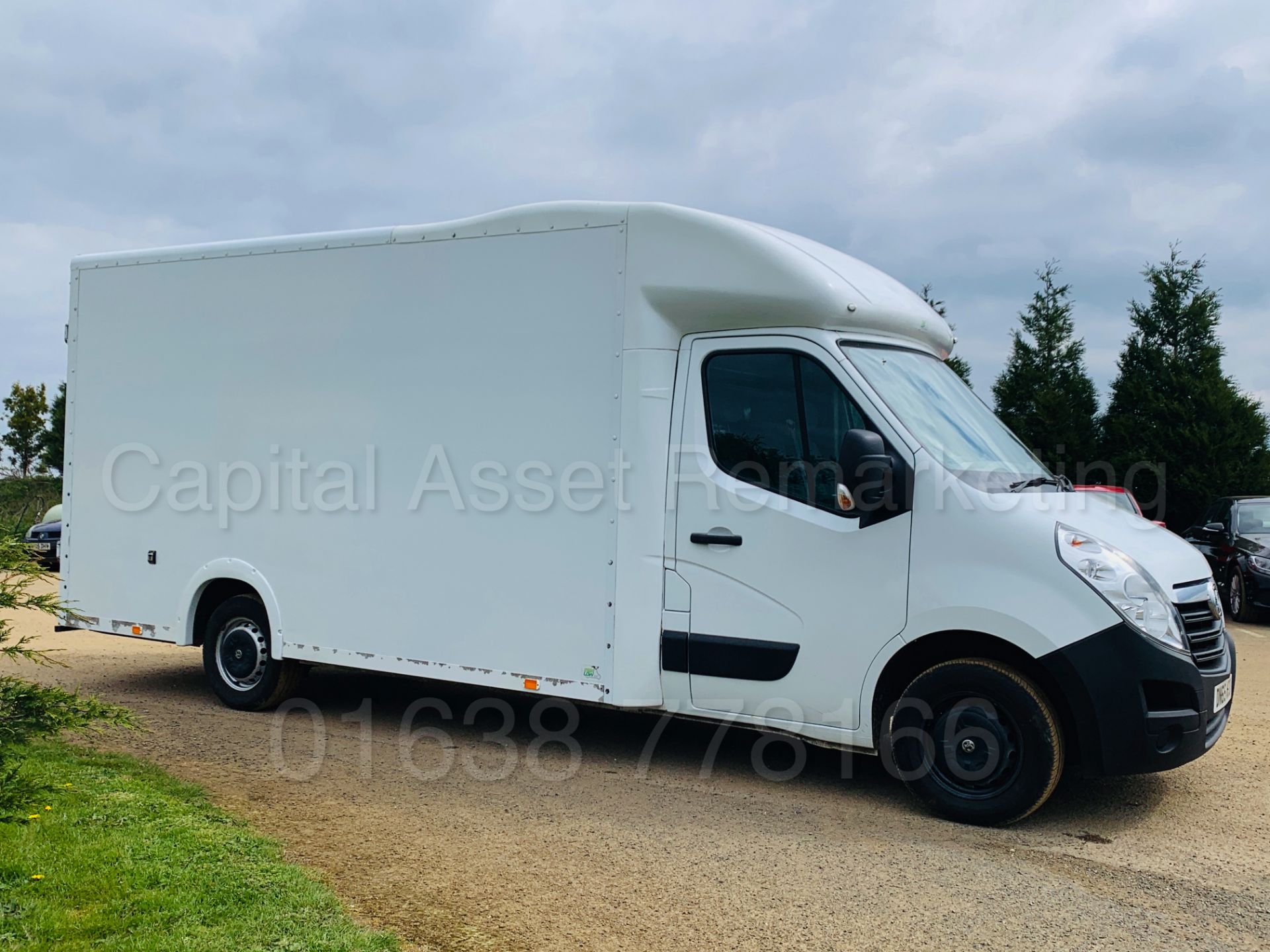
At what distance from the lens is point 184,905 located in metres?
4.19

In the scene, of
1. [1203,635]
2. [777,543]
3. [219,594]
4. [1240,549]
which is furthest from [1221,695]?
[1240,549]

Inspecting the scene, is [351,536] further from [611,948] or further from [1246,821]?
[1246,821]

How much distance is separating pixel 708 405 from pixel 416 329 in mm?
1963

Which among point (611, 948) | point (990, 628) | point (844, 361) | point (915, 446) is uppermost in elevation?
point (844, 361)

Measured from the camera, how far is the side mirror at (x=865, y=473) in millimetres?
5504

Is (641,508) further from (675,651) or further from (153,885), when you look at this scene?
(153,885)

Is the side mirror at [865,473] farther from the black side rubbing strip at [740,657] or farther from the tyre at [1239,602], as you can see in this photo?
the tyre at [1239,602]

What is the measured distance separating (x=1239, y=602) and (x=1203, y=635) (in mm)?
10473

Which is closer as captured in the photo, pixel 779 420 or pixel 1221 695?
pixel 1221 695

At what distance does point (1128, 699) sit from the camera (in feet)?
17.1

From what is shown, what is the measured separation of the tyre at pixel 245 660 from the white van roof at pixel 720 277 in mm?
3089

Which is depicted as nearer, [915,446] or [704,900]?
[704,900]

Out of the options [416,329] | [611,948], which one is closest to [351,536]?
[416,329]

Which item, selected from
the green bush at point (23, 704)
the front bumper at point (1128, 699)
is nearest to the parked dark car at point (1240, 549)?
the front bumper at point (1128, 699)
